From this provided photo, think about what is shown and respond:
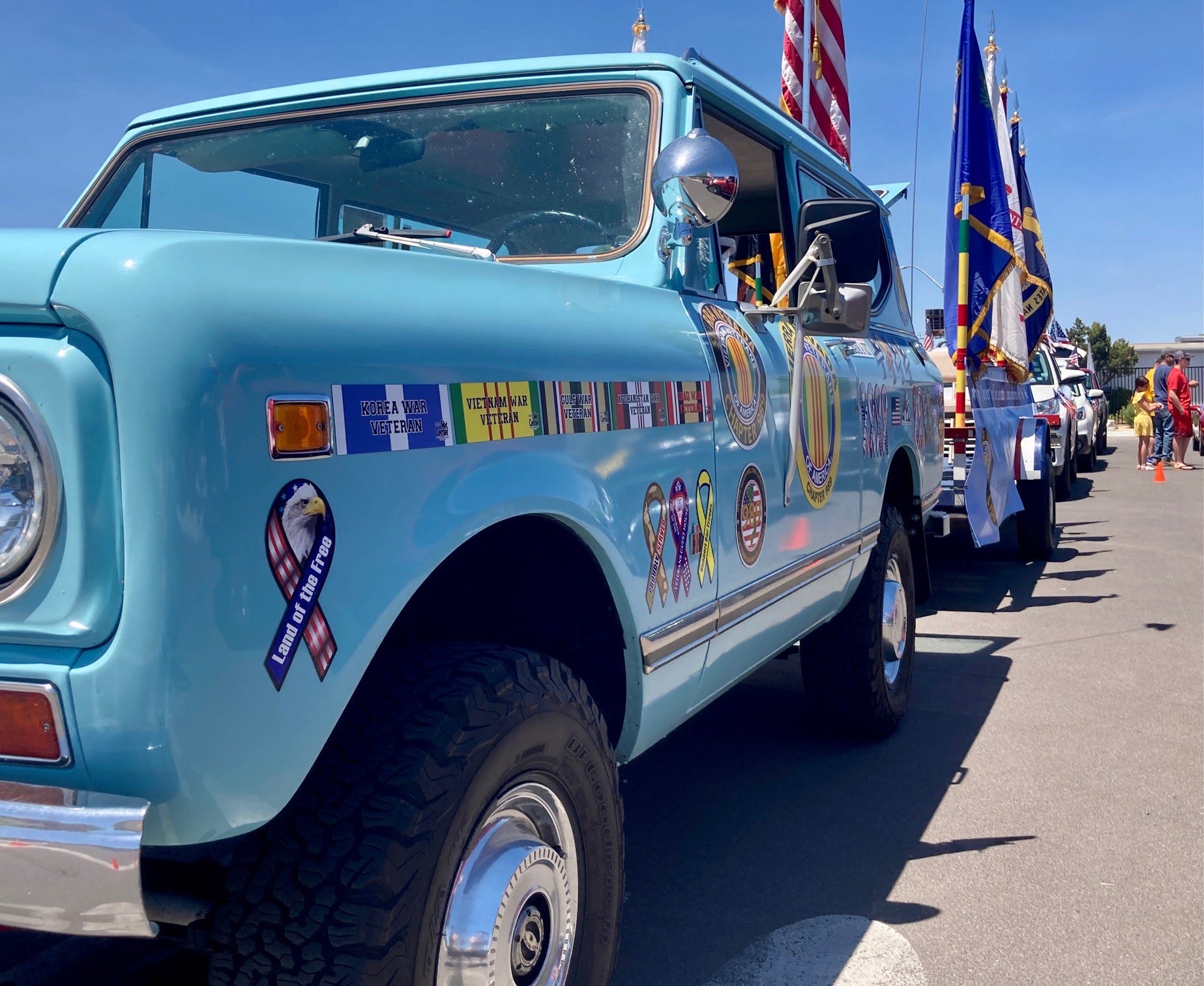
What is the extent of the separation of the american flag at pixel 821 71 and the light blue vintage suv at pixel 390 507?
5647mm

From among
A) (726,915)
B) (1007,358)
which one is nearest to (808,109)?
(1007,358)

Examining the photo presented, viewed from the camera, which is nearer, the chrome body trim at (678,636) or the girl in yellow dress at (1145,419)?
the chrome body trim at (678,636)

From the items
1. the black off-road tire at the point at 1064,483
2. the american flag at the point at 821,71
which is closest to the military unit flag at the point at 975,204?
the american flag at the point at 821,71

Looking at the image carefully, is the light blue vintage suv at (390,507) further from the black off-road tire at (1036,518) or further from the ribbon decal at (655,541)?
the black off-road tire at (1036,518)

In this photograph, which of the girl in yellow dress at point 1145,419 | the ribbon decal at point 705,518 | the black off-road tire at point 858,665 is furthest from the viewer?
the girl in yellow dress at point 1145,419

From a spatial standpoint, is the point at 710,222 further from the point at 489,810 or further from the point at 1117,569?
the point at 1117,569

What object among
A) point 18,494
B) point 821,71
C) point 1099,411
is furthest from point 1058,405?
point 18,494

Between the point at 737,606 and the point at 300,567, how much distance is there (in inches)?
55.9

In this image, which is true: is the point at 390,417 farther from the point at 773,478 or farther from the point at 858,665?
the point at 858,665

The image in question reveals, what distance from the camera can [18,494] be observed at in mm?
1195

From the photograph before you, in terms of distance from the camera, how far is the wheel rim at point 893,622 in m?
3.98

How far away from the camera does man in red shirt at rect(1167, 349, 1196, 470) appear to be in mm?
15547

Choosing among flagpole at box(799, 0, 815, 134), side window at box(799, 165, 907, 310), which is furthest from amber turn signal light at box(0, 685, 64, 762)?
flagpole at box(799, 0, 815, 134)

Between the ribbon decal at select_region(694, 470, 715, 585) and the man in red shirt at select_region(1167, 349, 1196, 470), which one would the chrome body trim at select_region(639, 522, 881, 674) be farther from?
the man in red shirt at select_region(1167, 349, 1196, 470)
